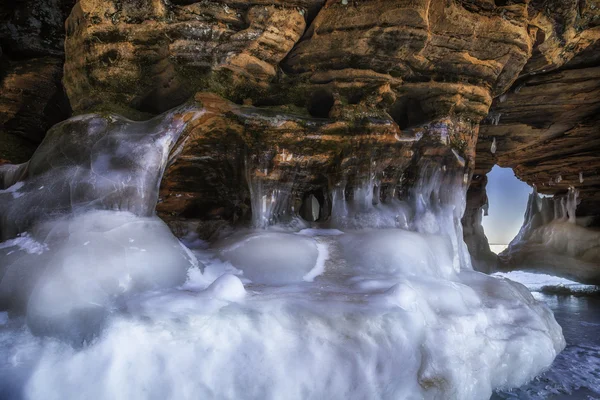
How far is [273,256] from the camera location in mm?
3777

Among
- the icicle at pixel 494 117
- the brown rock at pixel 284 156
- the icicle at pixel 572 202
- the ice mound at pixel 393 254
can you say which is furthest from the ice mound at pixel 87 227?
the icicle at pixel 572 202

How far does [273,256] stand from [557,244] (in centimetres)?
992

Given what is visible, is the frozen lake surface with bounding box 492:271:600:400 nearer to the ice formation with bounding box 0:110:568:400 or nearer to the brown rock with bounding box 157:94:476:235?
the ice formation with bounding box 0:110:568:400

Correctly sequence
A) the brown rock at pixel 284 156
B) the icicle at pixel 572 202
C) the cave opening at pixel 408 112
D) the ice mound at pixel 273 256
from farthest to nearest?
the icicle at pixel 572 202
the cave opening at pixel 408 112
the brown rock at pixel 284 156
the ice mound at pixel 273 256

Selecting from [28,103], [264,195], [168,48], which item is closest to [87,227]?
[168,48]

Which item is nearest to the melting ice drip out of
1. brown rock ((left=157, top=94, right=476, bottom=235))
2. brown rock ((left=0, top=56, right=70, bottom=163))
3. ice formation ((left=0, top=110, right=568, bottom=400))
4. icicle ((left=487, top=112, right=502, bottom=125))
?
brown rock ((left=157, top=94, right=476, bottom=235))

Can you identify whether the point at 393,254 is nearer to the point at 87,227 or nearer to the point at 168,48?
the point at 87,227

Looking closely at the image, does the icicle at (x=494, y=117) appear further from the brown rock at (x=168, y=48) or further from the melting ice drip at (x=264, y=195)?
the brown rock at (x=168, y=48)

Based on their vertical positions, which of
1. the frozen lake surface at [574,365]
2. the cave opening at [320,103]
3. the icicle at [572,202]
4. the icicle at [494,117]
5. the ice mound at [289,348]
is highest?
the icicle at [494,117]

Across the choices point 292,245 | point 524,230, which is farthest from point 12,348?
point 524,230

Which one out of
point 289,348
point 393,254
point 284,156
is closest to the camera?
point 289,348

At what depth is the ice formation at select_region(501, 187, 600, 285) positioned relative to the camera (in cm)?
987

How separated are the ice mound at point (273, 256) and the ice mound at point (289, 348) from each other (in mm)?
182

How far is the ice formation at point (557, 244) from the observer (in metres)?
9.87
